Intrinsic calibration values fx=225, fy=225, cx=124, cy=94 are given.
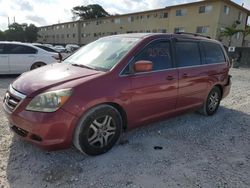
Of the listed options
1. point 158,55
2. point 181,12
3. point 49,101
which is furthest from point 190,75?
point 181,12

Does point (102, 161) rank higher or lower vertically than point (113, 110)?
lower

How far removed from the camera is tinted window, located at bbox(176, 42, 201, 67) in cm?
406

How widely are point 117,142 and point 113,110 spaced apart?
643 mm

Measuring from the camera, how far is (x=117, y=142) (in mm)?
3502

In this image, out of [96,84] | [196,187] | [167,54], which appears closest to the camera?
[196,187]

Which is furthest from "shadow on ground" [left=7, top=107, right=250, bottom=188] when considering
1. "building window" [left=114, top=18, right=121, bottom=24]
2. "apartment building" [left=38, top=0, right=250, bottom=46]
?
"building window" [left=114, top=18, right=121, bottom=24]

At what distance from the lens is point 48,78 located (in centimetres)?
308

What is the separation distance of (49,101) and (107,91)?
739mm

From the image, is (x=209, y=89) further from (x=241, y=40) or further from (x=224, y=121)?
(x=241, y=40)

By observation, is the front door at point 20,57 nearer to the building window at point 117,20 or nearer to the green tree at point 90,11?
the building window at point 117,20

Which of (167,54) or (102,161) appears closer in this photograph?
(102,161)

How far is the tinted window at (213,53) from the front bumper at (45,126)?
327 centimetres

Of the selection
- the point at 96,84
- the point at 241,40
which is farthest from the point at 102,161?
the point at 241,40

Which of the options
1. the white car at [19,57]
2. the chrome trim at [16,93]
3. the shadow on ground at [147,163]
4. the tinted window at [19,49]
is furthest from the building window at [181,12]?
the chrome trim at [16,93]
